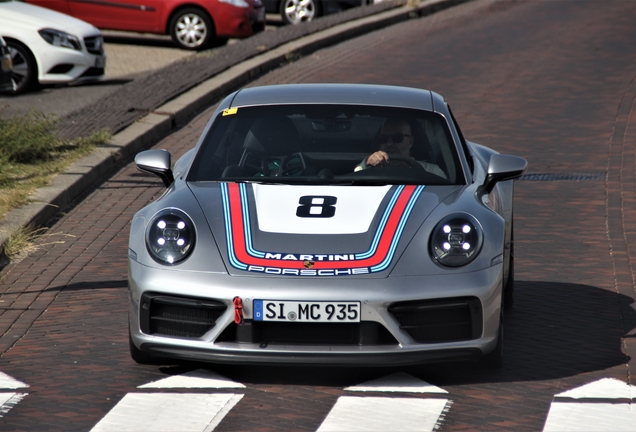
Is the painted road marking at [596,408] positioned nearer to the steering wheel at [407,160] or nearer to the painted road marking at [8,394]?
the steering wheel at [407,160]

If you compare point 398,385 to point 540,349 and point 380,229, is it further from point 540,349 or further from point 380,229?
point 540,349

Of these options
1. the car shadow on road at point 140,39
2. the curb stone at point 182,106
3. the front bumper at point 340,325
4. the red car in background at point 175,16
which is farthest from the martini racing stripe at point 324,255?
the car shadow on road at point 140,39

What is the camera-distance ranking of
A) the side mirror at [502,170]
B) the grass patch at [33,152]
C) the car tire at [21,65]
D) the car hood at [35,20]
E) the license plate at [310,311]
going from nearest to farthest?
1. the license plate at [310,311]
2. the side mirror at [502,170]
3. the grass patch at [33,152]
4. the car tire at [21,65]
5. the car hood at [35,20]

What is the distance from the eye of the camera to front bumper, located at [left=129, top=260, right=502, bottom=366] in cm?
540

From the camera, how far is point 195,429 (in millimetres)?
5105

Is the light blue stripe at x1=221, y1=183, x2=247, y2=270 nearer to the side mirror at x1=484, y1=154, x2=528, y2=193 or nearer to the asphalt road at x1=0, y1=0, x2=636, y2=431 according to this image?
the asphalt road at x1=0, y1=0, x2=636, y2=431

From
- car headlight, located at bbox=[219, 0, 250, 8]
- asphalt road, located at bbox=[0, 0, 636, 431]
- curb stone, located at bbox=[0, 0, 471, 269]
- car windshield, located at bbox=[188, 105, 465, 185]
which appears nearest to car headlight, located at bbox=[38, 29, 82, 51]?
curb stone, located at bbox=[0, 0, 471, 269]

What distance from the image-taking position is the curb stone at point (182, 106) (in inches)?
389

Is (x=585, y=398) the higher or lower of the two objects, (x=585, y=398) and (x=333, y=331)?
the lower

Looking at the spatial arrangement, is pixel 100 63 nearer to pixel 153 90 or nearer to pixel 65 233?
pixel 153 90

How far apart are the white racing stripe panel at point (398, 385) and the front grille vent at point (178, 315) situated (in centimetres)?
81

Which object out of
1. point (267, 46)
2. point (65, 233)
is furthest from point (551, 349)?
point (267, 46)

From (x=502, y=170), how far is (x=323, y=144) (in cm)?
112

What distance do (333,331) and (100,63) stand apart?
12.1m
